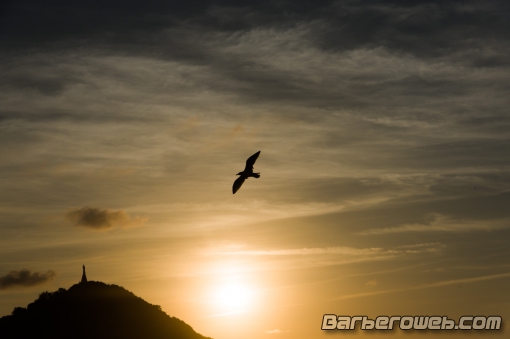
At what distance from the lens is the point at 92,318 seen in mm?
141375

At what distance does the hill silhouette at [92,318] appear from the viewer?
133125 millimetres

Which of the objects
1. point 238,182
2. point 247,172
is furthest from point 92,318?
point 247,172

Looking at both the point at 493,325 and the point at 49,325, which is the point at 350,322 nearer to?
the point at 493,325

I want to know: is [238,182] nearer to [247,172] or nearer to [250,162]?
[247,172]

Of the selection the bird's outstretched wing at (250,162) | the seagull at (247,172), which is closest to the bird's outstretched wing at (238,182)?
the seagull at (247,172)

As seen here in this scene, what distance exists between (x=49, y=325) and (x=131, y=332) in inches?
742

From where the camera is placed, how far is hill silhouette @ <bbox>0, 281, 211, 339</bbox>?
13312 centimetres

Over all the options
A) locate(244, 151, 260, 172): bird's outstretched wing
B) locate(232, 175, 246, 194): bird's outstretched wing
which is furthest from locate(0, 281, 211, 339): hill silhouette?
locate(244, 151, 260, 172): bird's outstretched wing

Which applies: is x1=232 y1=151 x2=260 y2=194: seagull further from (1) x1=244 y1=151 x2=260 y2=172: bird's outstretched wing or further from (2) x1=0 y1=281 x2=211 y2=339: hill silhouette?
(2) x1=0 y1=281 x2=211 y2=339: hill silhouette

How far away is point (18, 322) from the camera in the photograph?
133 meters

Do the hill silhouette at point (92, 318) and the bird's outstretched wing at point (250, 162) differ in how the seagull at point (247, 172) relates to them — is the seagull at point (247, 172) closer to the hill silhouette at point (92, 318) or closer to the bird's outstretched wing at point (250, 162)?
the bird's outstretched wing at point (250, 162)

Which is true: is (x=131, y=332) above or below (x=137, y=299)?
below

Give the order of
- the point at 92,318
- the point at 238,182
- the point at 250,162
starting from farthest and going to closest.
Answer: the point at 92,318
the point at 238,182
the point at 250,162

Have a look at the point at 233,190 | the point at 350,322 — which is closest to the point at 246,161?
the point at 233,190
